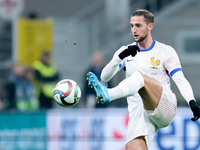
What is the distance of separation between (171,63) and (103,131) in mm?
4059

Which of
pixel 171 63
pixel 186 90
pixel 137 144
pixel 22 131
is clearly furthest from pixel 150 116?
pixel 22 131

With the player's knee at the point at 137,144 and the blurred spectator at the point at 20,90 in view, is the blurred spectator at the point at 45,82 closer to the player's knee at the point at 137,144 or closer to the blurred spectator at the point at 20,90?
the blurred spectator at the point at 20,90

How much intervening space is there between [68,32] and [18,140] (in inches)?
191

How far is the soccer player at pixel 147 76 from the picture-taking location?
7.18m

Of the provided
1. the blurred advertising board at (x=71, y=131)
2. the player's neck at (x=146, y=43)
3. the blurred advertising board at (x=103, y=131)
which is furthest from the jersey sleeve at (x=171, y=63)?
Result: the blurred advertising board at (x=71, y=131)

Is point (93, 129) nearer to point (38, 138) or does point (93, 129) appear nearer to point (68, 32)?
point (38, 138)

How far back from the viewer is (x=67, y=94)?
7.02m

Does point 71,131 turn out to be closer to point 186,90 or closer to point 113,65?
point 113,65

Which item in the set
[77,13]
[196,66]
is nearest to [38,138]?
[196,66]

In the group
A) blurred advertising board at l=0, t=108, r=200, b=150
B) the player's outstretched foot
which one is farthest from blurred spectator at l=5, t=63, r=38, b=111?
the player's outstretched foot

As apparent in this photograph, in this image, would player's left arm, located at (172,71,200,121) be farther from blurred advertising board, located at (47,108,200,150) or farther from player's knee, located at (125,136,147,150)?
blurred advertising board, located at (47,108,200,150)

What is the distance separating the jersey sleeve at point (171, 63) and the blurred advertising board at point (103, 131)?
3616mm

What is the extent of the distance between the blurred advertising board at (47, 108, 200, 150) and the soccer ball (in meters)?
4.04

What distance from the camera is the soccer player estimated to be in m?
7.18
